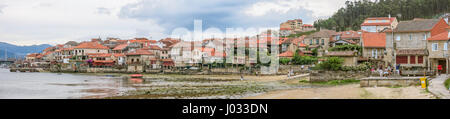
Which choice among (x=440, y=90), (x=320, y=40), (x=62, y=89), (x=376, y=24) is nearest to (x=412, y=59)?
(x=440, y=90)

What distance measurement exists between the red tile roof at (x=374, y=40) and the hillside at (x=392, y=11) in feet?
161

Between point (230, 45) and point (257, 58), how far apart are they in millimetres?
13840

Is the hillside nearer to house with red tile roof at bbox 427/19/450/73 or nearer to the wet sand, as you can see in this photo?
house with red tile roof at bbox 427/19/450/73

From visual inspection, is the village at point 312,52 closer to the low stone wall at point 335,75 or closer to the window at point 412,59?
the window at point 412,59

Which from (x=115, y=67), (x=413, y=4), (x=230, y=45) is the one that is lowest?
(x=115, y=67)

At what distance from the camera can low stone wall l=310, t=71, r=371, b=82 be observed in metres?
35.9

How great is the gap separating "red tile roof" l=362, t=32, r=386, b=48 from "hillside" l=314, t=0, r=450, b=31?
4913cm

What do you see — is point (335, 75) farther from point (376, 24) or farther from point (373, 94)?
point (376, 24)

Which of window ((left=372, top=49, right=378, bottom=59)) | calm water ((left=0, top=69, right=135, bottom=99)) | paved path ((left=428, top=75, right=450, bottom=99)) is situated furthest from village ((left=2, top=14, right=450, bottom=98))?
calm water ((left=0, top=69, right=135, bottom=99))

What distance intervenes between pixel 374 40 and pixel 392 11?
2246 inches

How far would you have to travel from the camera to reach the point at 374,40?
52375 mm
